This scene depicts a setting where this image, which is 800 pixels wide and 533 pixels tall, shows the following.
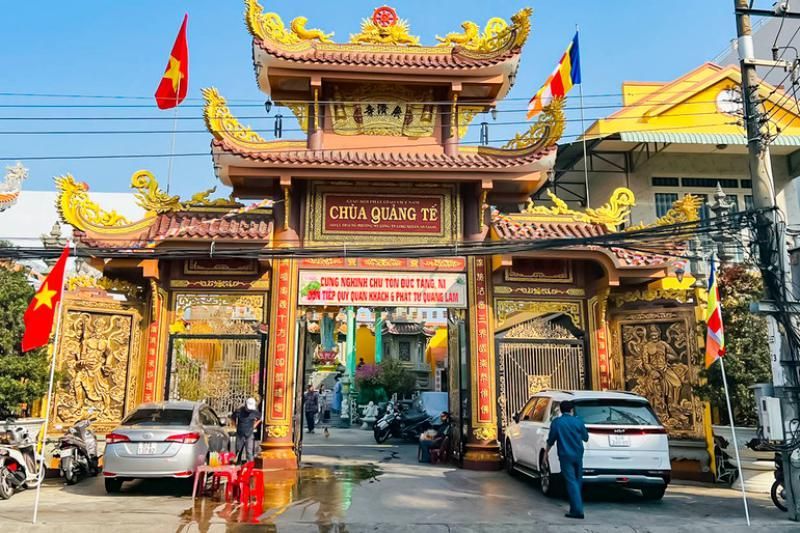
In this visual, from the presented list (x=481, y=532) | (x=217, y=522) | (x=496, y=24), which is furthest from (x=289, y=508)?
(x=496, y=24)

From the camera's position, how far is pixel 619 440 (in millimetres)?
9039

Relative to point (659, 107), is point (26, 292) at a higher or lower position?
lower

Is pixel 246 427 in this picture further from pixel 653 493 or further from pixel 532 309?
pixel 653 493

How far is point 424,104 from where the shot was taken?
14.5 meters

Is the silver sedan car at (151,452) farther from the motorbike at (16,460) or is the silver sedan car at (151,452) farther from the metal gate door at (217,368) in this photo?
the metal gate door at (217,368)

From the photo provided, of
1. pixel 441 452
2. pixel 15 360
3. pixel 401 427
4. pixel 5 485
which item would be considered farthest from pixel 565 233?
pixel 5 485

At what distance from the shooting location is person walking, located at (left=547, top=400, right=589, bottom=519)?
8.25 m

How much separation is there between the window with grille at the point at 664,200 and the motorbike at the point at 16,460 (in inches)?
788

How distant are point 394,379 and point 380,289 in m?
25.8

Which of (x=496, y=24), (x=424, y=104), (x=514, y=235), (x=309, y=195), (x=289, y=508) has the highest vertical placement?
(x=496, y=24)

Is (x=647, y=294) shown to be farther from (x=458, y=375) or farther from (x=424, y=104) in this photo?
(x=424, y=104)

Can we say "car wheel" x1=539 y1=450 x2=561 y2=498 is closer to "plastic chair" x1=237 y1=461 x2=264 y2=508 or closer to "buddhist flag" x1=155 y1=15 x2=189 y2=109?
"plastic chair" x1=237 y1=461 x2=264 y2=508

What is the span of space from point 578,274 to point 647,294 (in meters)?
1.46

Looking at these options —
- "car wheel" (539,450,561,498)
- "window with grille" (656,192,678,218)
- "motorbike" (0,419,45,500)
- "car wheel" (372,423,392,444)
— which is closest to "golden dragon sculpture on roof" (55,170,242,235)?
"motorbike" (0,419,45,500)
